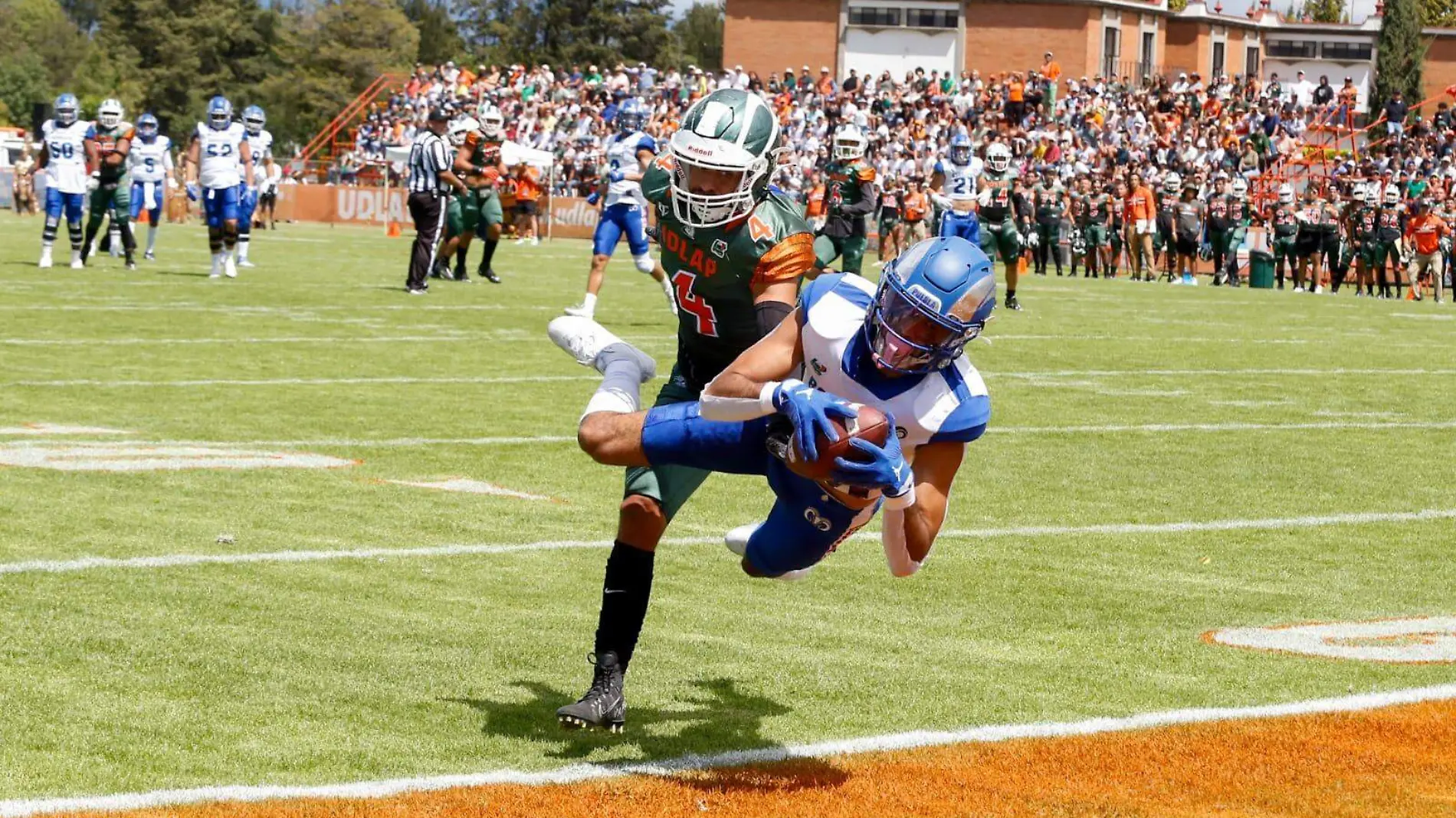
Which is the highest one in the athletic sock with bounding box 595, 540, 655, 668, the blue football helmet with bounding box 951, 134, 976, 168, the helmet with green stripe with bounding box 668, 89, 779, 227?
the blue football helmet with bounding box 951, 134, 976, 168

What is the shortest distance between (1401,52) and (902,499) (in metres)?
69.0

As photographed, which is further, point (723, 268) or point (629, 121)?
point (629, 121)

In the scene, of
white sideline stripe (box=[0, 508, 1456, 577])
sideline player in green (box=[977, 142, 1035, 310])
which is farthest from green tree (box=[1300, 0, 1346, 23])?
white sideline stripe (box=[0, 508, 1456, 577])

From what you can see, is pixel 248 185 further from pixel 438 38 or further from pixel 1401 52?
pixel 438 38

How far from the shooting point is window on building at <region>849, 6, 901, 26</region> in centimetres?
6906

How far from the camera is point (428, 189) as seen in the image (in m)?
20.0

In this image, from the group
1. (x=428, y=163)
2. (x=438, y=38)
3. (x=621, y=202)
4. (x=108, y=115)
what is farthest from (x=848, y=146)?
(x=438, y=38)

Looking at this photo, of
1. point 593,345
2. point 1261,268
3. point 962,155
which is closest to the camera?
point 593,345

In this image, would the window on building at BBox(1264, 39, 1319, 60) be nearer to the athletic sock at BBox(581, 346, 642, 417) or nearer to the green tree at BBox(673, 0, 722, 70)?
the green tree at BBox(673, 0, 722, 70)

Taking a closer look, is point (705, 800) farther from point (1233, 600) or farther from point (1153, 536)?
point (1153, 536)

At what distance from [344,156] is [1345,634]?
4679cm

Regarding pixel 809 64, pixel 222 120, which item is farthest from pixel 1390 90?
pixel 222 120

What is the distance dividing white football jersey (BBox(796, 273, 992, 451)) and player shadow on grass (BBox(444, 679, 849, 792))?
799 mm

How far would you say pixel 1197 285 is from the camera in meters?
30.1
